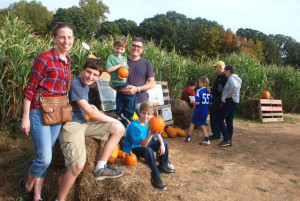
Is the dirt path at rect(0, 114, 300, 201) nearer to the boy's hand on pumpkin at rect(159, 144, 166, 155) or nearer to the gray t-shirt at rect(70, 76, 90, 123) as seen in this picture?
the boy's hand on pumpkin at rect(159, 144, 166, 155)

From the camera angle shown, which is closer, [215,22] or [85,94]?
[85,94]

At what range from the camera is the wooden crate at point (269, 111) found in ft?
28.0

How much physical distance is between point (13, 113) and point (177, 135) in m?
3.76

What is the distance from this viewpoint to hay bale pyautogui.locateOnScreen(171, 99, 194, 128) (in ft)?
21.8

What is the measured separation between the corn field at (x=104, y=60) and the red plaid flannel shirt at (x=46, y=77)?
221cm

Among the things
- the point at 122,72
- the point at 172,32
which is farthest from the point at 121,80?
the point at 172,32

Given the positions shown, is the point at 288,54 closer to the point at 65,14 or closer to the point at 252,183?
the point at 65,14

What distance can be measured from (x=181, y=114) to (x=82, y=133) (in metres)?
4.66

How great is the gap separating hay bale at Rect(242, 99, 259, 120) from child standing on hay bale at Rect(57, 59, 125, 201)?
301 inches

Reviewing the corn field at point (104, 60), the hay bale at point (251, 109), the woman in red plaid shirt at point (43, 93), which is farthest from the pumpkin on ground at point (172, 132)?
the hay bale at point (251, 109)

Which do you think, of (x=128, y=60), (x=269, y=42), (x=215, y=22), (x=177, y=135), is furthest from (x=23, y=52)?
(x=215, y=22)

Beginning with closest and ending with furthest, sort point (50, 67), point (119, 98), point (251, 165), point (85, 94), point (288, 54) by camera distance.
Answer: point (50, 67) < point (85, 94) < point (119, 98) < point (251, 165) < point (288, 54)

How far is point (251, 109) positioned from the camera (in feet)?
28.8

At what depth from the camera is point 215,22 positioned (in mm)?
55375
